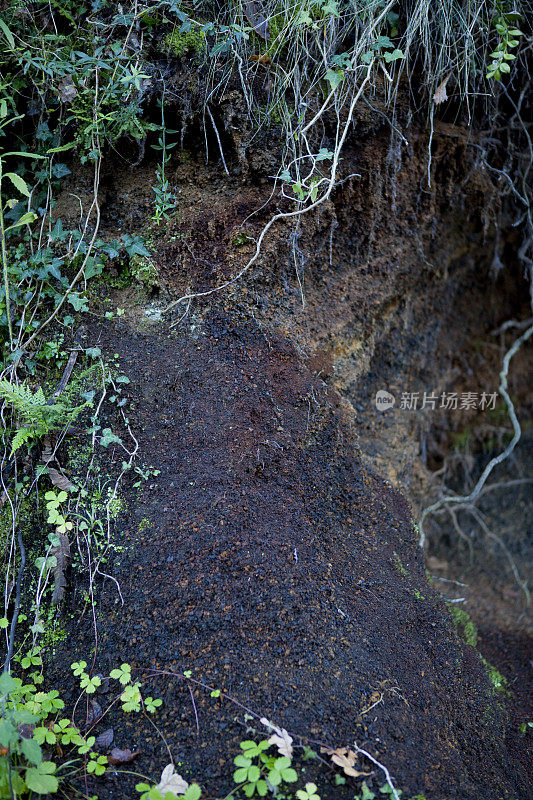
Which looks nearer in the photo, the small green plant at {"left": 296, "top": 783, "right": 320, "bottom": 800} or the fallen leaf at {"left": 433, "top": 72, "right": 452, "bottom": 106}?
the small green plant at {"left": 296, "top": 783, "right": 320, "bottom": 800}

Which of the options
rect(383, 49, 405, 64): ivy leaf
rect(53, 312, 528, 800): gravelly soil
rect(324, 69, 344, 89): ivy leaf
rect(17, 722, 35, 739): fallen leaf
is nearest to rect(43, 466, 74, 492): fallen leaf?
rect(53, 312, 528, 800): gravelly soil

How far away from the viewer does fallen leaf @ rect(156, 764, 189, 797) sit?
1622 mm

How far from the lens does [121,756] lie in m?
1.72

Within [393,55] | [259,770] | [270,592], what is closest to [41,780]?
[259,770]

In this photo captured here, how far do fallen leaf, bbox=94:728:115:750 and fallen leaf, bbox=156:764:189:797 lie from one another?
211 millimetres

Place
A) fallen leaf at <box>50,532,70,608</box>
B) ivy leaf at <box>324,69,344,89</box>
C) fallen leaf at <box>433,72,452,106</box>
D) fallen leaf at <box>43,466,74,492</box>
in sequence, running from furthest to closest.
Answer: fallen leaf at <box>433,72,452,106</box>, ivy leaf at <box>324,69,344,89</box>, fallen leaf at <box>43,466,74,492</box>, fallen leaf at <box>50,532,70,608</box>

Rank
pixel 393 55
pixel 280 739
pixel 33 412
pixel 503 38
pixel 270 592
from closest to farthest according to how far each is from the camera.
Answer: pixel 280 739, pixel 270 592, pixel 33 412, pixel 393 55, pixel 503 38

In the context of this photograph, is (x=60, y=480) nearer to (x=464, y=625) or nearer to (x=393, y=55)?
(x=464, y=625)

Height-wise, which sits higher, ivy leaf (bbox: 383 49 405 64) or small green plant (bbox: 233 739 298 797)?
ivy leaf (bbox: 383 49 405 64)

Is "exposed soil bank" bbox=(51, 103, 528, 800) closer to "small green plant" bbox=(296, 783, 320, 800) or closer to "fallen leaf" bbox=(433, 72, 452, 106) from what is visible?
"small green plant" bbox=(296, 783, 320, 800)

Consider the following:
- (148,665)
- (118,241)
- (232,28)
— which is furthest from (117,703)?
(232,28)

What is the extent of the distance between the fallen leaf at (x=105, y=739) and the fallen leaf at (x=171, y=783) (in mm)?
211

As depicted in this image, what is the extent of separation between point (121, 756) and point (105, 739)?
0.26 feet

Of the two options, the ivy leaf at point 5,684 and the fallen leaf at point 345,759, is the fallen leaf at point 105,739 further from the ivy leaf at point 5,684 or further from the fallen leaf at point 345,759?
the fallen leaf at point 345,759
